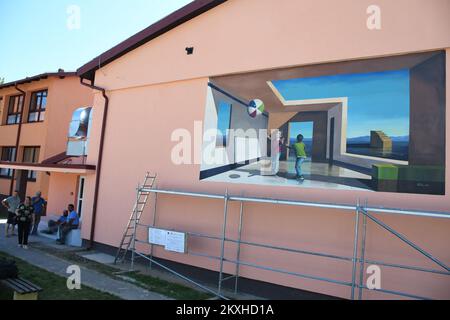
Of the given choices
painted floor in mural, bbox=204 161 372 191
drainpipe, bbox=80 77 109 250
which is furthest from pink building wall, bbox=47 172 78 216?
painted floor in mural, bbox=204 161 372 191

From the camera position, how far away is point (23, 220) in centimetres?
960

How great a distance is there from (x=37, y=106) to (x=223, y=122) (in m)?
13.6

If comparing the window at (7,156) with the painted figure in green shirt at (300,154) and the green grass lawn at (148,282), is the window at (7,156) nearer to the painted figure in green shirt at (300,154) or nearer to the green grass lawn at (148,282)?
the green grass lawn at (148,282)

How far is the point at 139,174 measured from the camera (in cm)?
909

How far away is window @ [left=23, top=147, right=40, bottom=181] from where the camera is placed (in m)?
16.0

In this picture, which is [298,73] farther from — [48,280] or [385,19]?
[48,280]

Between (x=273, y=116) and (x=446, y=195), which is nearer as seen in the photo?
(x=446, y=195)

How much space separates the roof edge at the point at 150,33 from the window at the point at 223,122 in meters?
2.47

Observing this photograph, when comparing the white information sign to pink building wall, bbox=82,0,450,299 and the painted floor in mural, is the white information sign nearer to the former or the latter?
pink building wall, bbox=82,0,450,299

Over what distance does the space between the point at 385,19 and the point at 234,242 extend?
5.27 meters

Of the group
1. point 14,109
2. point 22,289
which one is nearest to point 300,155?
point 22,289

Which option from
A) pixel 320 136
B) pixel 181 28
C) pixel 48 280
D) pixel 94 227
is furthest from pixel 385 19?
pixel 94 227

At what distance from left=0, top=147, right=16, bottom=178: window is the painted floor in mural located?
15.2 m

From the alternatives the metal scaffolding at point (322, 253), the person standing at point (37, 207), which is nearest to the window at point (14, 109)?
the person standing at point (37, 207)
